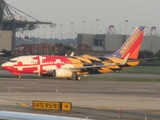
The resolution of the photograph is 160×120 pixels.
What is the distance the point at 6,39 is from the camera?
176250mm

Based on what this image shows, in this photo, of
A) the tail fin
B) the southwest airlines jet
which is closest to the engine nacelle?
the southwest airlines jet

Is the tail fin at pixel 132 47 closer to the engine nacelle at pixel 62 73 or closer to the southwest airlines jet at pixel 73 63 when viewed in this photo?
the southwest airlines jet at pixel 73 63

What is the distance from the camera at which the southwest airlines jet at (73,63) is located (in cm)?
6550

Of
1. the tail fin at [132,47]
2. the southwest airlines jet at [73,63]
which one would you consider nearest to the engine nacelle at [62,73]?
the southwest airlines jet at [73,63]

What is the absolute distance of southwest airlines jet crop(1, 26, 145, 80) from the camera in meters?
65.5

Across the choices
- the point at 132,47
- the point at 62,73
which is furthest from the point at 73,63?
the point at 132,47

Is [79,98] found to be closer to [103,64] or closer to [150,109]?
[150,109]

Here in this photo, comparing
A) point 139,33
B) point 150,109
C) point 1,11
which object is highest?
point 1,11

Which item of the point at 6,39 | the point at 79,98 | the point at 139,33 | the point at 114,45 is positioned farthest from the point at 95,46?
the point at 79,98

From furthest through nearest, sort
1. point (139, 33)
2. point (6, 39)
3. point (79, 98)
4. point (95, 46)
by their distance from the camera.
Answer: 1. point (95, 46)
2. point (6, 39)
3. point (139, 33)
4. point (79, 98)

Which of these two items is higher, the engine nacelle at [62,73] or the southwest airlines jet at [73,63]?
the southwest airlines jet at [73,63]

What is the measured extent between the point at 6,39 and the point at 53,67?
11244cm

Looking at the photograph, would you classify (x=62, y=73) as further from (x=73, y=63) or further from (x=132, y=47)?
(x=132, y=47)

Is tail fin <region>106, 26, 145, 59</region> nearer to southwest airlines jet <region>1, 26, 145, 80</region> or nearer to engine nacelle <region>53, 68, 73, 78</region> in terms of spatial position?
southwest airlines jet <region>1, 26, 145, 80</region>
